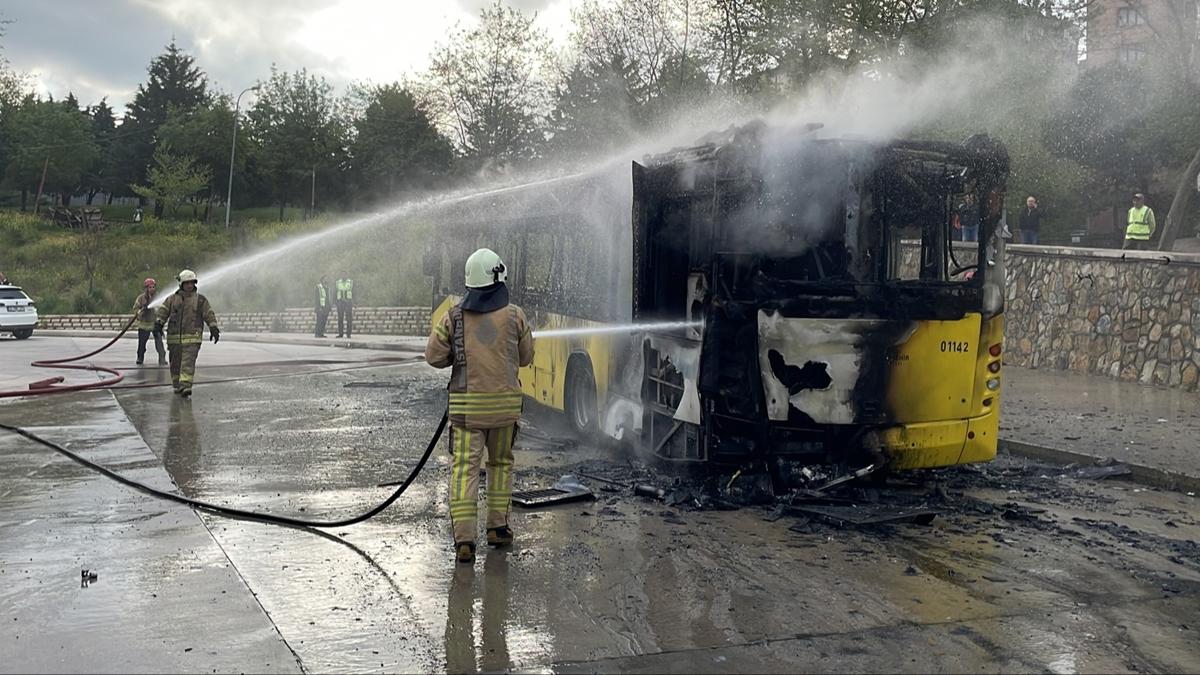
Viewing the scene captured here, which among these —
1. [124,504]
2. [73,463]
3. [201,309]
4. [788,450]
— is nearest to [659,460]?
[788,450]

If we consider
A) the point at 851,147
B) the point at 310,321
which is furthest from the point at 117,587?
the point at 310,321

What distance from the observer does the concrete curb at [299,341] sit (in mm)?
28203

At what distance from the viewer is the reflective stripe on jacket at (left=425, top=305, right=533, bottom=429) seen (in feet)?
22.7

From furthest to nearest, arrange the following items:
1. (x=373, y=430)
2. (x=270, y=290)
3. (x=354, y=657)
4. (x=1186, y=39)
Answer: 1. (x=270, y=290)
2. (x=1186, y=39)
3. (x=373, y=430)
4. (x=354, y=657)

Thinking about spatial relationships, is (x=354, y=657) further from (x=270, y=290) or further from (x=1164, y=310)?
(x=270, y=290)

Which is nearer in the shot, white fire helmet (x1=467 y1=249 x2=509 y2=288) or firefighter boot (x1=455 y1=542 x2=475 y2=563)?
firefighter boot (x1=455 y1=542 x2=475 y2=563)

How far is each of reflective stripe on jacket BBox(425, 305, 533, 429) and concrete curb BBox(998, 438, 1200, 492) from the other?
596cm

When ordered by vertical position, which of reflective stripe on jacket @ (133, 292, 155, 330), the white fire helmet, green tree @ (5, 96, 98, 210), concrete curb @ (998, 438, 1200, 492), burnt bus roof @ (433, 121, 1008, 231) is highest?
green tree @ (5, 96, 98, 210)

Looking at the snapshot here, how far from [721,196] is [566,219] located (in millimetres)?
3447

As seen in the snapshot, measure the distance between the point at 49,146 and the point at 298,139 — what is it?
1278cm

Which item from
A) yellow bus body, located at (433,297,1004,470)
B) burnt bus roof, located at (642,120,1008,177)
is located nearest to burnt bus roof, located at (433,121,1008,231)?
burnt bus roof, located at (642,120,1008,177)

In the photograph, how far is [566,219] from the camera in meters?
11.7

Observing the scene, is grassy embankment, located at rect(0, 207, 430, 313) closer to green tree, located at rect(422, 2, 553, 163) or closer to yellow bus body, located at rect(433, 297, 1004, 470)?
green tree, located at rect(422, 2, 553, 163)

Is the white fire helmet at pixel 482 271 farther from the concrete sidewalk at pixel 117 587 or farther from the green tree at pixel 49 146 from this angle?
the green tree at pixel 49 146
